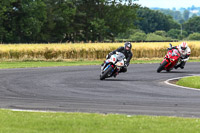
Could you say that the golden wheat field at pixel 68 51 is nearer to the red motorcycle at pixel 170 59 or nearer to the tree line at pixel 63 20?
the red motorcycle at pixel 170 59

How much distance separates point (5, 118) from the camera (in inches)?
390

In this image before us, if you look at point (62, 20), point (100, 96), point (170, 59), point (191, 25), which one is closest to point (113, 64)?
point (170, 59)

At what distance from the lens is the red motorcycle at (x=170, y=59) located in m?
23.7

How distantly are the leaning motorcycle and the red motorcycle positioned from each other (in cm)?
457

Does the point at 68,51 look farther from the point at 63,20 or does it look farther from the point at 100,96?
the point at 63,20

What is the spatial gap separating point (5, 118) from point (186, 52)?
49.9 feet

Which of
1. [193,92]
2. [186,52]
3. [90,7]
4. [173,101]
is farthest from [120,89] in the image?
[90,7]

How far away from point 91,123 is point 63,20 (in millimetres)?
67290

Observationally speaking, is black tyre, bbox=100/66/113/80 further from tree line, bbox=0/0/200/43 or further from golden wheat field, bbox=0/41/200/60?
tree line, bbox=0/0/200/43

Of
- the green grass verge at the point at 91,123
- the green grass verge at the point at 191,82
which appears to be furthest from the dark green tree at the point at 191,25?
the green grass verge at the point at 91,123

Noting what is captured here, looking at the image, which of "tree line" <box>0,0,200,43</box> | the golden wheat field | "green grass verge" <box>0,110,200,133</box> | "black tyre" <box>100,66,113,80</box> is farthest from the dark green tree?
"green grass verge" <box>0,110,200,133</box>

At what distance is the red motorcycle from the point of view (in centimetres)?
2370

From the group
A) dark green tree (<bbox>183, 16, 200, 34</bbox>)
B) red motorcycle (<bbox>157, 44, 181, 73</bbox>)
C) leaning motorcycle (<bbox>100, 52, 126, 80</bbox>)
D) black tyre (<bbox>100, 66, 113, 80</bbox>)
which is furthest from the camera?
dark green tree (<bbox>183, 16, 200, 34</bbox>)

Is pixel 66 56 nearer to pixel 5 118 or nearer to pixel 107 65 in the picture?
pixel 107 65
